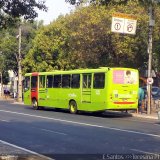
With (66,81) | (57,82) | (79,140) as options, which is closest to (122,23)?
(66,81)

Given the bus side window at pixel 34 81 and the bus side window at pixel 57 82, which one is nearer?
the bus side window at pixel 57 82

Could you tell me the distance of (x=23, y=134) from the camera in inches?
664

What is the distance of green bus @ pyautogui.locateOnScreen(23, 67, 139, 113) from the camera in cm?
2652

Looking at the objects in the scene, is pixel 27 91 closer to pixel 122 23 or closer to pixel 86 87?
pixel 86 87

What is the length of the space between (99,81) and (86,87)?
1371mm

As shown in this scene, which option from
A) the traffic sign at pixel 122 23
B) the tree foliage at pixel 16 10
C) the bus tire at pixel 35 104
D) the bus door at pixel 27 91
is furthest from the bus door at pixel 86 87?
the tree foliage at pixel 16 10

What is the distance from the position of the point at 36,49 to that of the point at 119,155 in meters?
42.5

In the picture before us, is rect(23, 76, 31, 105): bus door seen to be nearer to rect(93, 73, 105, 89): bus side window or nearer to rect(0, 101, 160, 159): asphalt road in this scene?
rect(93, 73, 105, 89): bus side window

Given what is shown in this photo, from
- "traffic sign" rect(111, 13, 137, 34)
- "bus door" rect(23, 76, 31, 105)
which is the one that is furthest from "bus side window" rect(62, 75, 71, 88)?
"traffic sign" rect(111, 13, 137, 34)

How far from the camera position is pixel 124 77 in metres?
27.2

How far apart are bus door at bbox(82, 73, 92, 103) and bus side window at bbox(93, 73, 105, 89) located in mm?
497

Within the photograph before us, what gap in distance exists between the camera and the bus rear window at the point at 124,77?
26.7m

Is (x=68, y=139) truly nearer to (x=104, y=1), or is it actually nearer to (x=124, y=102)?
(x=104, y=1)

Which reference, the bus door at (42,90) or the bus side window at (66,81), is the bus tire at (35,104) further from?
the bus side window at (66,81)
